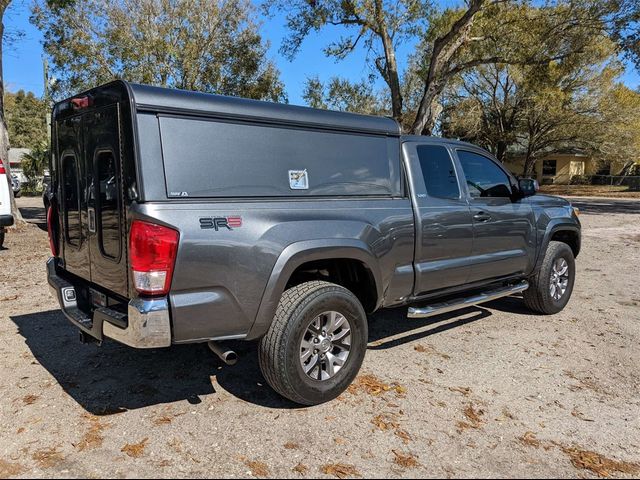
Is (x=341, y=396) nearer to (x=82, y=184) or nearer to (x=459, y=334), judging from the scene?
(x=459, y=334)

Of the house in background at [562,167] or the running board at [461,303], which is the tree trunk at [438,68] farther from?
the house in background at [562,167]

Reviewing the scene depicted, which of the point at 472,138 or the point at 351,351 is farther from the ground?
the point at 472,138

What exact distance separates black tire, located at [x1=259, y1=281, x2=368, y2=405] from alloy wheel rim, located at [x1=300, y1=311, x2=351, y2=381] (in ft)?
0.14

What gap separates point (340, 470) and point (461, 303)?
2338 millimetres

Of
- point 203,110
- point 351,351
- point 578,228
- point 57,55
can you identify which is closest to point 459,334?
point 351,351

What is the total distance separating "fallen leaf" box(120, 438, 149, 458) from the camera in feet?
10.1

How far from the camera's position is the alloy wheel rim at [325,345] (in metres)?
3.68

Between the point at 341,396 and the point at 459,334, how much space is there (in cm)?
194

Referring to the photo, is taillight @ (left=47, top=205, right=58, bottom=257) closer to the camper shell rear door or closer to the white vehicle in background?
the camper shell rear door

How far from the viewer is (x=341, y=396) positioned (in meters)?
3.90

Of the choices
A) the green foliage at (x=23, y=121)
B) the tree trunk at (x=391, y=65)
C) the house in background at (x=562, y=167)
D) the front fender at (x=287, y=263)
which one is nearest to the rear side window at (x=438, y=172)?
the front fender at (x=287, y=263)

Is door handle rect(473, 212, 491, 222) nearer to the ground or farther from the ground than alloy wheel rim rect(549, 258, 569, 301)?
farther from the ground

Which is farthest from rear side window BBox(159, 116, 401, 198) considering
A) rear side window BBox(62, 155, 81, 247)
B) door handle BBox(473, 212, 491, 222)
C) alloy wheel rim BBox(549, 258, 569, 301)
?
alloy wheel rim BBox(549, 258, 569, 301)

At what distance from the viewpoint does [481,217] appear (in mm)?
4996
